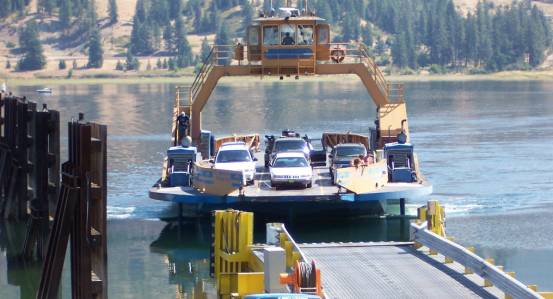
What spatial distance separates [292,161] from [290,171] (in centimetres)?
74

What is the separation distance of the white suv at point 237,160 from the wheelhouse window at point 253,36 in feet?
19.9

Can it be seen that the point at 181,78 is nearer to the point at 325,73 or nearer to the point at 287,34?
the point at 287,34

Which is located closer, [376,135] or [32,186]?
[32,186]

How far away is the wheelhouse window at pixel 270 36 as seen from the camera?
43.4 meters

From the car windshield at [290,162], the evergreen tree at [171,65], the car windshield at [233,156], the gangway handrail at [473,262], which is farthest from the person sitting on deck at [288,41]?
the evergreen tree at [171,65]

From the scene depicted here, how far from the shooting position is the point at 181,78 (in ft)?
538

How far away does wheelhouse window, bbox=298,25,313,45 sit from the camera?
43.6 meters

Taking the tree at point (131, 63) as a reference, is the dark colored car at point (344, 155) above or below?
above

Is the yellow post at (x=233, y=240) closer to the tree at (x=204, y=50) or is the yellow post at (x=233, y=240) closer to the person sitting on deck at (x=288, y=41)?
the person sitting on deck at (x=288, y=41)

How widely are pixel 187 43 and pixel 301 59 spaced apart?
15091 centimetres

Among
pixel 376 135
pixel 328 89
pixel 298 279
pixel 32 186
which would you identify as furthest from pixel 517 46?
pixel 298 279

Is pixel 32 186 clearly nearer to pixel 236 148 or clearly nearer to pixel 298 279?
pixel 236 148

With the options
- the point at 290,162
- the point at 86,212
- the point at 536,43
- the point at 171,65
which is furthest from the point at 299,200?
the point at 171,65

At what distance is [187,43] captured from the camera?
634 feet
